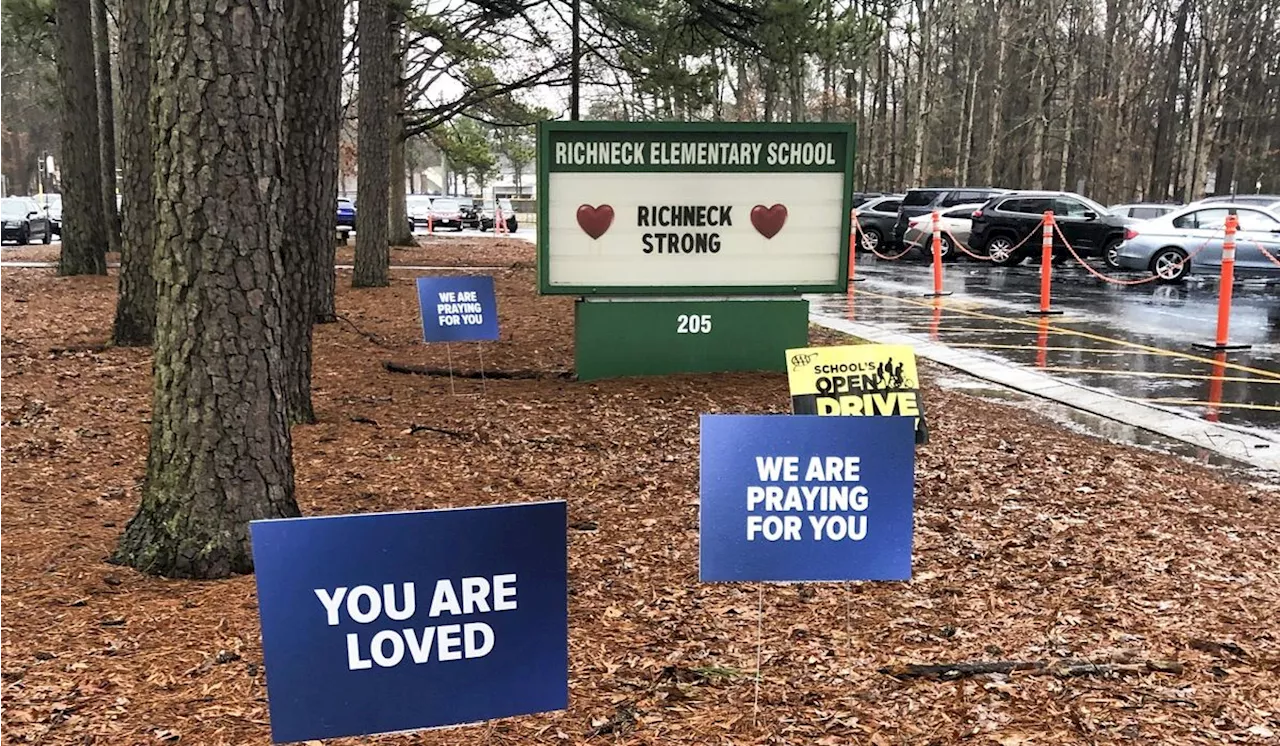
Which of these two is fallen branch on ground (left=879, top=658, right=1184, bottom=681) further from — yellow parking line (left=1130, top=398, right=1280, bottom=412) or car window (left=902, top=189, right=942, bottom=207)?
car window (left=902, top=189, right=942, bottom=207)

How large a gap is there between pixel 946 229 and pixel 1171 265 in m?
7.12

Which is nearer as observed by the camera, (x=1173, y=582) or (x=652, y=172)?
(x=1173, y=582)

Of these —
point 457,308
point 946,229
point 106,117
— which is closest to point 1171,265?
point 946,229

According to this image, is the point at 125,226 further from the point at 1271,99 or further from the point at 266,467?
the point at 1271,99

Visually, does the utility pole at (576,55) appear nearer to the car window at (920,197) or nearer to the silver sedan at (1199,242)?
the car window at (920,197)

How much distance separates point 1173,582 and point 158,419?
420 cm

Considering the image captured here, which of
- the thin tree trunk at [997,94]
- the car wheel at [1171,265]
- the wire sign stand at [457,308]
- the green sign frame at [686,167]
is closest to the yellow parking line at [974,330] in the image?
the green sign frame at [686,167]

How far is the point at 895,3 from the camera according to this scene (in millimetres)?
42906

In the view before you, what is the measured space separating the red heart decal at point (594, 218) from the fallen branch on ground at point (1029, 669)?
5.67 metres

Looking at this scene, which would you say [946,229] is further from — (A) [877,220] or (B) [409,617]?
(B) [409,617]

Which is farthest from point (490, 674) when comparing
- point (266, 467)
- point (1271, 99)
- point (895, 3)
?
point (1271, 99)

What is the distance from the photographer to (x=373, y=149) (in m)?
16.0

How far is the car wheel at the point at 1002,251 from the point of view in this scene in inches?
963

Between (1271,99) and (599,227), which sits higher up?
(1271,99)
